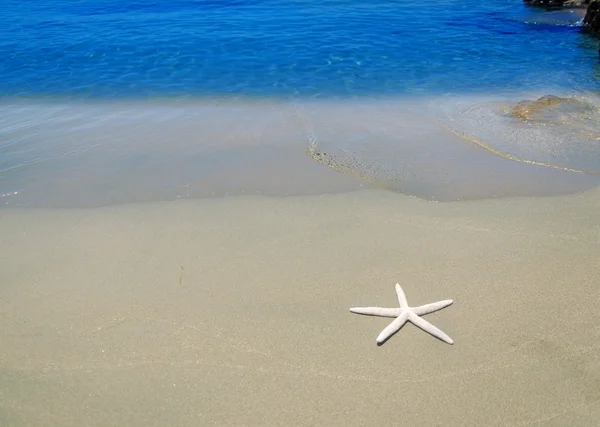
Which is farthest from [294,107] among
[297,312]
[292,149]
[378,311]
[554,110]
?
[378,311]

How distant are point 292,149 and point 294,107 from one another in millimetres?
2495

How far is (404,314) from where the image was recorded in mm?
4105

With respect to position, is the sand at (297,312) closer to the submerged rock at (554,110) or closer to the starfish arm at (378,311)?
the starfish arm at (378,311)

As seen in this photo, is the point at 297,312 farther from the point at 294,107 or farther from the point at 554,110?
the point at 554,110

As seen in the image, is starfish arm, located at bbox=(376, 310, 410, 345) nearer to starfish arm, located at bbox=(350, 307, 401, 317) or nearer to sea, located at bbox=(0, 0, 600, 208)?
starfish arm, located at bbox=(350, 307, 401, 317)

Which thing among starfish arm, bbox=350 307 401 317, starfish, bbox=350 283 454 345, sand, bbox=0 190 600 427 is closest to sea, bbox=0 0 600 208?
sand, bbox=0 190 600 427

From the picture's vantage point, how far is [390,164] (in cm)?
688

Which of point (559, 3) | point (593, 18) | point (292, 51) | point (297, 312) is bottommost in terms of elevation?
point (297, 312)

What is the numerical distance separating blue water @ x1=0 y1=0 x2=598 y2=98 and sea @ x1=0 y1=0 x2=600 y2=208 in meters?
0.08

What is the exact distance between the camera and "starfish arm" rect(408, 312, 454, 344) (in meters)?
3.89

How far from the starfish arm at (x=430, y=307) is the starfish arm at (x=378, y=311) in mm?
163

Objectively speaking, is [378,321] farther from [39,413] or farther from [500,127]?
[500,127]

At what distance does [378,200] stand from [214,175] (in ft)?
7.74

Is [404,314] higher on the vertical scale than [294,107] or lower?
lower
